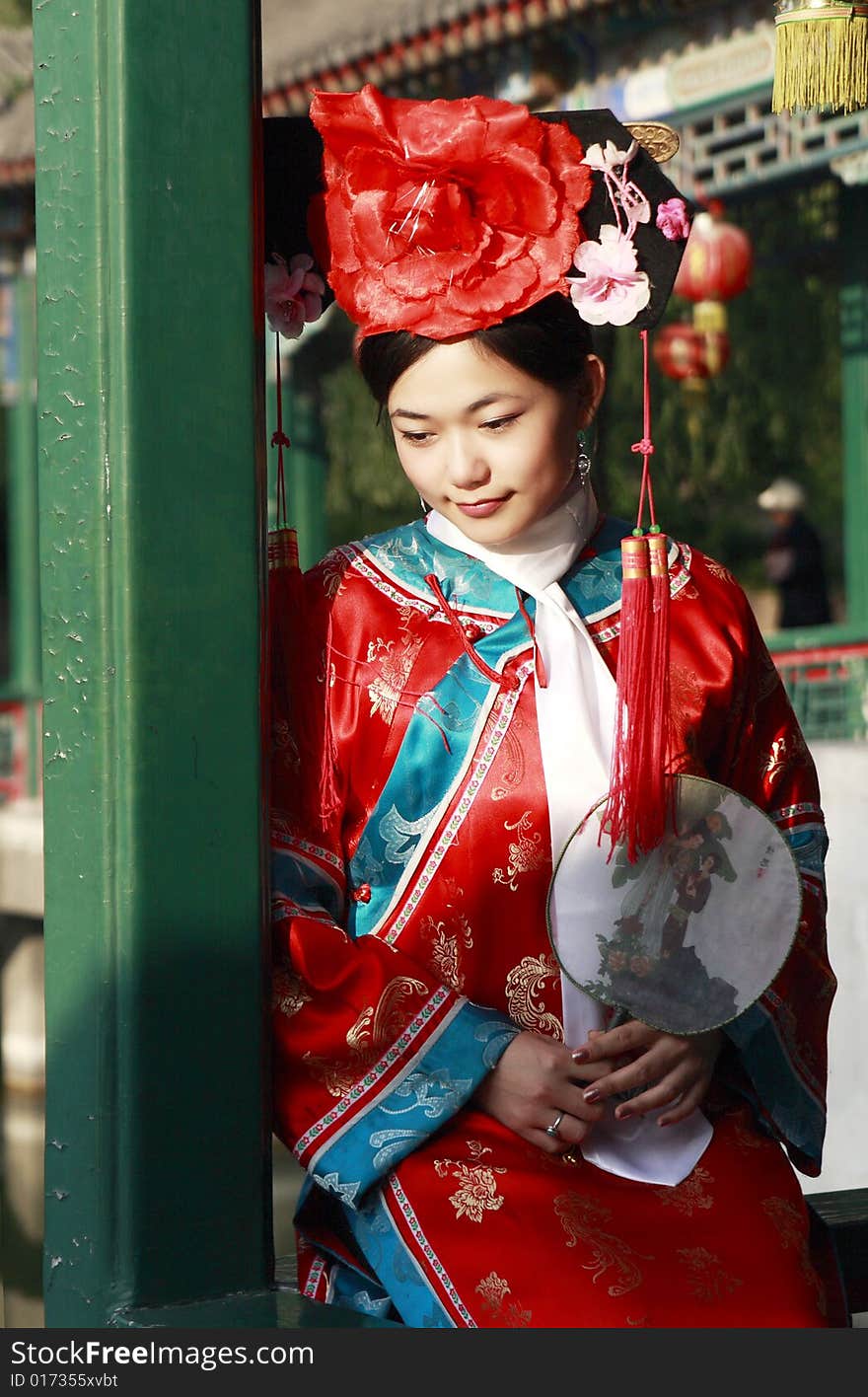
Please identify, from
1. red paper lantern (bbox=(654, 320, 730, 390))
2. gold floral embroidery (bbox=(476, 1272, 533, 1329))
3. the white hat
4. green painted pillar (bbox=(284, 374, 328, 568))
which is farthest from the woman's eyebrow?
the white hat

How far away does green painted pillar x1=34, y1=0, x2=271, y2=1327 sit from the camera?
4.61 ft

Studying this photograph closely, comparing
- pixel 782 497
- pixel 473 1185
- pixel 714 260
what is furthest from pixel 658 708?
pixel 782 497

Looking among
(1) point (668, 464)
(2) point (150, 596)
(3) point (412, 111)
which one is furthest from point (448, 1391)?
(1) point (668, 464)

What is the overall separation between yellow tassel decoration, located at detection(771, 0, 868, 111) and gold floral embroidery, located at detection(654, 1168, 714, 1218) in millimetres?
1103

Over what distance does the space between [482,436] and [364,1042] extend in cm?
56

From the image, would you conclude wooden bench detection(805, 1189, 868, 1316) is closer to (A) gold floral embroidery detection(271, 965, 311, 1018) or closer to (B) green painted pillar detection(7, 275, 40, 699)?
(A) gold floral embroidery detection(271, 965, 311, 1018)

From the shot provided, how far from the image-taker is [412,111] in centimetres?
165

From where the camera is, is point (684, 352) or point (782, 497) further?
point (782, 497)

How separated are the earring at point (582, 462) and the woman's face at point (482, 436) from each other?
1.8 inches

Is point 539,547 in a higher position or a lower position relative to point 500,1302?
higher

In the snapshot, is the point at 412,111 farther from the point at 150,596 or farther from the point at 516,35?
the point at 516,35

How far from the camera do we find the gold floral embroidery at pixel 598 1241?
152 centimetres

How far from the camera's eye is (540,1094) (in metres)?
1.58

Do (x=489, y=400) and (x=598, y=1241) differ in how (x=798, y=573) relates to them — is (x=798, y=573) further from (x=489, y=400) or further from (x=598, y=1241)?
(x=598, y=1241)
